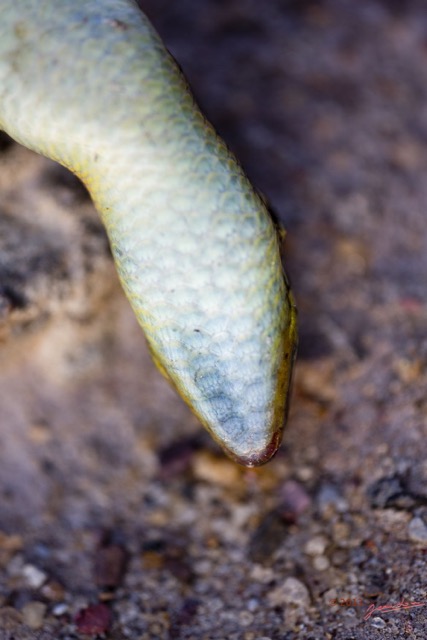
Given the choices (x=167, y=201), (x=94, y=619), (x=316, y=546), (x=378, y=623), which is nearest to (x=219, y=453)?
(x=316, y=546)

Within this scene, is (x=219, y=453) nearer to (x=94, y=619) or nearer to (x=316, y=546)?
(x=316, y=546)

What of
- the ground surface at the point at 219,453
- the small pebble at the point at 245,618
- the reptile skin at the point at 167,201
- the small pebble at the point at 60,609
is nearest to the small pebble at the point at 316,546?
the ground surface at the point at 219,453

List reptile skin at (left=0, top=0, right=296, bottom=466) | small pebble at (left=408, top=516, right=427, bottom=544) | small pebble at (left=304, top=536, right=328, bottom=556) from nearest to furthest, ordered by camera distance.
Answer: reptile skin at (left=0, top=0, right=296, bottom=466) < small pebble at (left=408, top=516, right=427, bottom=544) < small pebble at (left=304, top=536, right=328, bottom=556)

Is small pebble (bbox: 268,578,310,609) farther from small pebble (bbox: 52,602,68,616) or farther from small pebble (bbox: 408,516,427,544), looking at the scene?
small pebble (bbox: 52,602,68,616)

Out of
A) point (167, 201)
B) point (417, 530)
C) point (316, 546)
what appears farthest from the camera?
point (316, 546)

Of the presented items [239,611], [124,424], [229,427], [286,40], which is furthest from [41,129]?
[286,40]

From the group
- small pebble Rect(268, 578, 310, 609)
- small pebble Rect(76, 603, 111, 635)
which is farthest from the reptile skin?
small pebble Rect(76, 603, 111, 635)

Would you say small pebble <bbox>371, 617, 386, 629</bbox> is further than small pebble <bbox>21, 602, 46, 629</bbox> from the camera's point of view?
No
